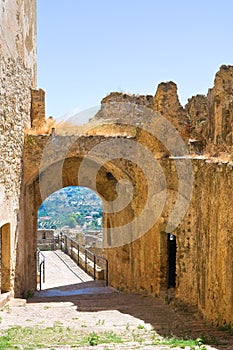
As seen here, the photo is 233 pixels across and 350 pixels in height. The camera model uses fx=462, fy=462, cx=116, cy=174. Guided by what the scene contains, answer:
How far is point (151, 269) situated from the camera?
11.9m

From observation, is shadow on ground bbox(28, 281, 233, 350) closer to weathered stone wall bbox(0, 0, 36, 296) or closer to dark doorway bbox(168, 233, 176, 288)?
dark doorway bbox(168, 233, 176, 288)

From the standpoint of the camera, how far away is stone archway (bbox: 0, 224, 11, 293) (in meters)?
11.4

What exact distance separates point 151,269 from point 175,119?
12.8ft

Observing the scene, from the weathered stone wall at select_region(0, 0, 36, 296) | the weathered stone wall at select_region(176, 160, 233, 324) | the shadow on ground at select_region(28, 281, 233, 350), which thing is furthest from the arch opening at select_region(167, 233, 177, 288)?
the weathered stone wall at select_region(0, 0, 36, 296)

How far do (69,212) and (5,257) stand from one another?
5370 centimetres

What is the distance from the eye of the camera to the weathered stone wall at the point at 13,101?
1066cm

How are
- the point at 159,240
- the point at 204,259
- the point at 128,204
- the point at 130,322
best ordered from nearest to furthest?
the point at 130,322, the point at 204,259, the point at 159,240, the point at 128,204

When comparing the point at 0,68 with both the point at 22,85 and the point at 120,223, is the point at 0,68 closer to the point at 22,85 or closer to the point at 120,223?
the point at 22,85

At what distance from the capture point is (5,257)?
11.5m

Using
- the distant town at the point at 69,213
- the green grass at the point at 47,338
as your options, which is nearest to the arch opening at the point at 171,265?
the green grass at the point at 47,338

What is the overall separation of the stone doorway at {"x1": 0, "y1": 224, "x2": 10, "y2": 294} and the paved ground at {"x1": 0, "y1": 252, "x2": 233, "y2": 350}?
0.83 meters

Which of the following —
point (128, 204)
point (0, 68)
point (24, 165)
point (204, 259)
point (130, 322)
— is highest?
point (0, 68)

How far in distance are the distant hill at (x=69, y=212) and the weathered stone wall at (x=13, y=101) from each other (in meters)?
33.2

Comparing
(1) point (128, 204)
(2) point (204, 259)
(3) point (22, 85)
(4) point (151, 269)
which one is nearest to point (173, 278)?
(4) point (151, 269)
